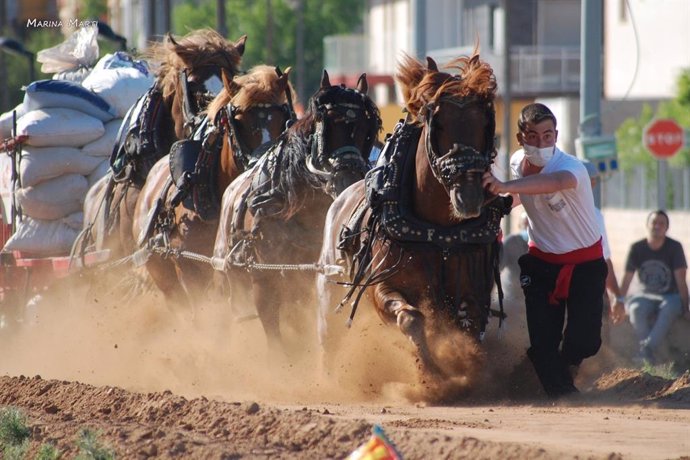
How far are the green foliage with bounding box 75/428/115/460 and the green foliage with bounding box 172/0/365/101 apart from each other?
4260 cm

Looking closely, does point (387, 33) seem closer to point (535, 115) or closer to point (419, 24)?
point (419, 24)

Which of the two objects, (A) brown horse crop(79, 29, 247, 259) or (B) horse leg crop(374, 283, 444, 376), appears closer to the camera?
(B) horse leg crop(374, 283, 444, 376)

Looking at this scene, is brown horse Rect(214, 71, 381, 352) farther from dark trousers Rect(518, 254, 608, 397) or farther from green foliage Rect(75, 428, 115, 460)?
green foliage Rect(75, 428, 115, 460)

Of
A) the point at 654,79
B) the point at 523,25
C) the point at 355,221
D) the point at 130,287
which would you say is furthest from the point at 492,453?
the point at 523,25

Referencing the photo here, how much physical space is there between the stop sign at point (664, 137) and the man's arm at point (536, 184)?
14.6 metres

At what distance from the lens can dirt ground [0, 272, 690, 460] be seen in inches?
270

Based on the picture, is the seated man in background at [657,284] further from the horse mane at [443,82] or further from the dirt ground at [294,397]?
the horse mane at [443,82]

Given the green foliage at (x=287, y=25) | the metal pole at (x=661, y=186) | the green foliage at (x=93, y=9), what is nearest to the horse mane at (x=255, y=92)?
the metal pole at (x=661, y=186)

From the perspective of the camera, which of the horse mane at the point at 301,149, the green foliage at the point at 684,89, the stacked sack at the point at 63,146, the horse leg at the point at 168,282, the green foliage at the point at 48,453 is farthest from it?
the green foliage at the point at 684,89

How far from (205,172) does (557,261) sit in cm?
349

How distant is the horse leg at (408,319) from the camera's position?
8250 mm

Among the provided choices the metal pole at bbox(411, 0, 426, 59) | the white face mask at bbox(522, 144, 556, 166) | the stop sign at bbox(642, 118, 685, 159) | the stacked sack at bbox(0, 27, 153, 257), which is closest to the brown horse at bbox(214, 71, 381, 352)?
the white face mask at bbox(522, 144, 556, 166)

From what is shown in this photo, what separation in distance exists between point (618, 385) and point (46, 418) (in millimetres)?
3602

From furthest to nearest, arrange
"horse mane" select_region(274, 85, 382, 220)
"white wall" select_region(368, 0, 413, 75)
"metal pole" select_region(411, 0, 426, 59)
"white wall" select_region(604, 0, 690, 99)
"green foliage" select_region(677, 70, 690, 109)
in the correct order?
A: 1. "white wall" select_region(368, 0, 413, 75)
2. "white wall" select_region(604, 0, 690, 99)
3. "green foliage" select_region(677, 70, 690, 109)
4. "metal pole" select_region(411, 0, 426, 59)
5. "horse mane" select_region(274, 85, 382, 220)
